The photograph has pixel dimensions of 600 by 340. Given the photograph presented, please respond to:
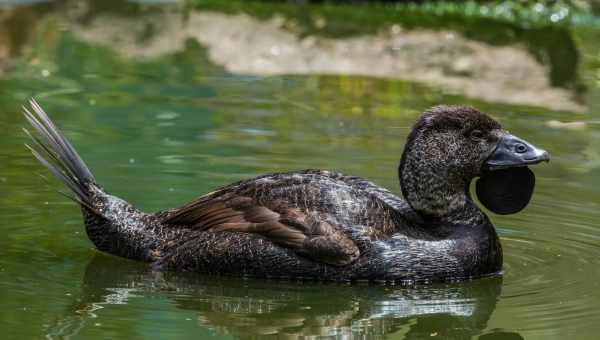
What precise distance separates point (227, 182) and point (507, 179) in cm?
262

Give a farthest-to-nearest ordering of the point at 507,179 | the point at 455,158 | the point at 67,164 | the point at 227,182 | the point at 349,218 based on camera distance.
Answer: the point at 227,182
the point at 67,164
the point at 507,179
the point at 455,158
the point at 349,218

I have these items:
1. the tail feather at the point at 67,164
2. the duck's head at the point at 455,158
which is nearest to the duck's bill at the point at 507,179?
Result: the duck's head at the point at 455,158

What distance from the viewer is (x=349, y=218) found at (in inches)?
307

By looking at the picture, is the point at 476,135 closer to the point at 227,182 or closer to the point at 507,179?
the point at 507,179

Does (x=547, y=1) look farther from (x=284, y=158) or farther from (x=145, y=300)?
(x=145, y=300)

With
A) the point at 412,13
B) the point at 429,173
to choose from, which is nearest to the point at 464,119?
the point at 429,173

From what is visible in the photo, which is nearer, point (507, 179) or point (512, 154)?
point (512, 154)

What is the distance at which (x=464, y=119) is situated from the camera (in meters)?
8.05

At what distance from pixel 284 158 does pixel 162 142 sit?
46.2 inches

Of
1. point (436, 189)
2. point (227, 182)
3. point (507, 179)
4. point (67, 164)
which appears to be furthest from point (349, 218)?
point (227, 182)

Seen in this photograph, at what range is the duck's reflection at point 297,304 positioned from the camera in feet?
22.7

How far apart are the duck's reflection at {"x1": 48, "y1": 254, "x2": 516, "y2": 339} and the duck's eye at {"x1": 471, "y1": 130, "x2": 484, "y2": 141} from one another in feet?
2.76

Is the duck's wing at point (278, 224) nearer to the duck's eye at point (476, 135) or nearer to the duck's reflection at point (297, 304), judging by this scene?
the duck's reflection at point (297, 304)

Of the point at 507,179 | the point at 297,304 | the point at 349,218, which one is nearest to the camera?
the point at 297,304
